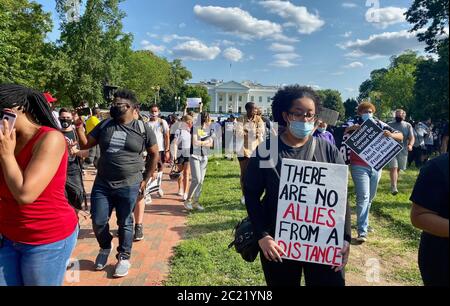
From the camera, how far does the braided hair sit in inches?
86.9

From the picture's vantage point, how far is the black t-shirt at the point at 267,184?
245cm

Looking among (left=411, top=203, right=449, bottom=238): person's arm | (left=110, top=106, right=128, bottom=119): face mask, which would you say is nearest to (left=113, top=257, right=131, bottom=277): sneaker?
(left=110, top=106, right=128, bottom=119): face mask

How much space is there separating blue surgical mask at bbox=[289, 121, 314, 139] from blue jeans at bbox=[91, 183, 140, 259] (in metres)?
2.29

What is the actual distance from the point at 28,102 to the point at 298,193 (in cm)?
176

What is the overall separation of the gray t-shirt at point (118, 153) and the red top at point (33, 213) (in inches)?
72.3

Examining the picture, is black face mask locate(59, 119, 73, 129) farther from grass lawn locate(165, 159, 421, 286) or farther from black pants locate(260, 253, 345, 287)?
black pants locate(260, 253, 345, 287)

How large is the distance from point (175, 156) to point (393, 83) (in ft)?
196

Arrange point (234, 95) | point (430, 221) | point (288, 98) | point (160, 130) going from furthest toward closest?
point (234, 95)
point (160, 130)
point (288, 98)
point (430, 221)

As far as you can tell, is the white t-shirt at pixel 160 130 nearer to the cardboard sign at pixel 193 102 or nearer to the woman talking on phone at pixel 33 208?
the cardboard sign at pixel 193 102

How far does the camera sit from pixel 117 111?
420 cm

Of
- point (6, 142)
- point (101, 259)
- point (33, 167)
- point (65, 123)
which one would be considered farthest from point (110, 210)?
point (6, 142)

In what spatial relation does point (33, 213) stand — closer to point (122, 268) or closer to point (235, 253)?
point (122, 268)

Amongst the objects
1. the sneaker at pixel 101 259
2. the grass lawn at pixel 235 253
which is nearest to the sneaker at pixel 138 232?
the grass lawn at pixel 235 253
